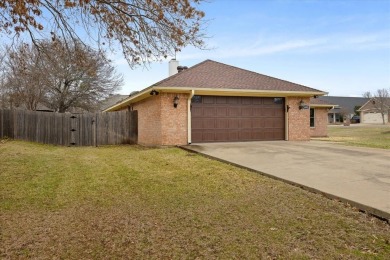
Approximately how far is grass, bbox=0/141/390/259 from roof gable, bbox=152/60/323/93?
7.38 metres

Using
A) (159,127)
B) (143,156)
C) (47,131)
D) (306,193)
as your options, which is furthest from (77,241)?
(47,131)

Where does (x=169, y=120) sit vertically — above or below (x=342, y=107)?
below

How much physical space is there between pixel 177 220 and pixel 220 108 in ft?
35.1

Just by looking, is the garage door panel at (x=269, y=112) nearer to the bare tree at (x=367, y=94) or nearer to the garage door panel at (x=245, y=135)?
the garage door panel at (x=245, y=135)

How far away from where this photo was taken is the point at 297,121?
16.0m

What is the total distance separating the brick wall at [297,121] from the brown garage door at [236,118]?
1.35ft

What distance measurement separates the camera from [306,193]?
18.1ft

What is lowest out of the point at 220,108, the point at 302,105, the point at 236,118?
the point at 236,118

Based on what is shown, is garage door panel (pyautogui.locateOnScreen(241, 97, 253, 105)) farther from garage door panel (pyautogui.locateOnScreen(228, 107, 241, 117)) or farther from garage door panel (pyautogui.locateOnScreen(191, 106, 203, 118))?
garage door panel (pyautogui.locateOnScreen(191, 106, 203, 118))

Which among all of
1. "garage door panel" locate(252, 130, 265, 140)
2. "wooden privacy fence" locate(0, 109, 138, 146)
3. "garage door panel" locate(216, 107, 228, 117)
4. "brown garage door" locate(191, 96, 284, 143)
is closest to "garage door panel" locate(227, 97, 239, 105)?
"brown garage door" locate(191, 96, 284, 143)

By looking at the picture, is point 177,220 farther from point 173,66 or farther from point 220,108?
point 173,66

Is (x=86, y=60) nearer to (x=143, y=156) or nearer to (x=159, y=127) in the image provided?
(x=143, y=156)

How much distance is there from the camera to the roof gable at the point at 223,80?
14.0 metres

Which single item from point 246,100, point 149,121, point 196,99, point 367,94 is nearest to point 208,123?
point 196,99
